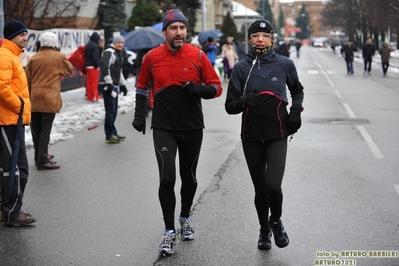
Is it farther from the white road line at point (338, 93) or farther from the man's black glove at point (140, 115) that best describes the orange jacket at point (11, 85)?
the white road line at point (338, 93)

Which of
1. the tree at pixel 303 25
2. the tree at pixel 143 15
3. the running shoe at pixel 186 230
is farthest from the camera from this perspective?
the tree at pixel 303 25

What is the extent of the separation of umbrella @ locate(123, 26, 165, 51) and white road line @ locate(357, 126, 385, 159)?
6637mm

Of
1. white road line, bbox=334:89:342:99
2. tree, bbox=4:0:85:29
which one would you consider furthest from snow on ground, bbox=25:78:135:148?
white road line, bbox=334:89:342:99

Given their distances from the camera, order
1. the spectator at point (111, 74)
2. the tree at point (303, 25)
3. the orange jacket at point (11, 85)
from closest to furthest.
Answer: the orange jacket at point (11, 85) < the spectator at point (111, 74) < the tree at point (303, 25)

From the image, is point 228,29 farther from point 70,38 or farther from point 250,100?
point 250,100

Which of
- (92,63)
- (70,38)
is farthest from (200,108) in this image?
(70,38)

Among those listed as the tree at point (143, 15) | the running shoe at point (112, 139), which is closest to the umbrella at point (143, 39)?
the running shoe at point (112, 139)

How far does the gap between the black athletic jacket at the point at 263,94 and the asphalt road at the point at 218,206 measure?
972 millimetres

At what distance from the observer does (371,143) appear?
1157 cm

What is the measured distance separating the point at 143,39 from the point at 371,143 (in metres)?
8.41

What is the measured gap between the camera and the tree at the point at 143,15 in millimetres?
37094

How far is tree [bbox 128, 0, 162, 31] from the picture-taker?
1460 inches

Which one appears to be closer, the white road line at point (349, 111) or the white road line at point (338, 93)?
the white road line at point (349, 111)

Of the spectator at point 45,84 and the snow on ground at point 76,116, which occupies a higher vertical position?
the spectator at point 45,84
